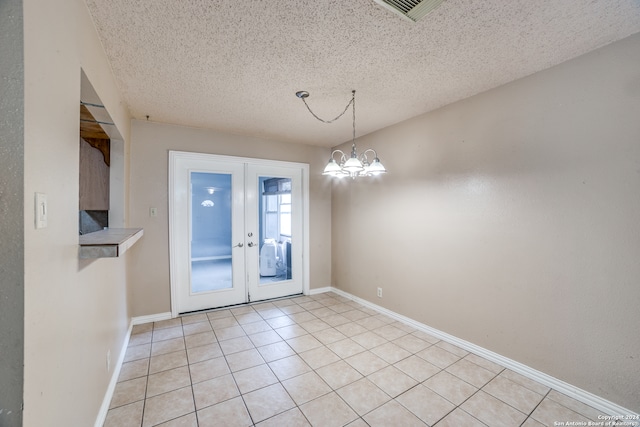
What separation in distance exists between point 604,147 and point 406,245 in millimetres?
1964

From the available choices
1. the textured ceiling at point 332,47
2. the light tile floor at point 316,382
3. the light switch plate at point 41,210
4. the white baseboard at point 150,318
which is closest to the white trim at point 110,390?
the light tile floor at point 316,382

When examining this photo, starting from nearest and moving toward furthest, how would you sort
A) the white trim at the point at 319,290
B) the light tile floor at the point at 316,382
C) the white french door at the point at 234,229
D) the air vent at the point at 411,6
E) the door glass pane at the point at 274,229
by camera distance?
1. the air vent at the point at 411,6
2. the light tile floor at the point at 316,382
3. the white french door at the point at 234,229
4. the door glass pane at the point at 274,229
5. the white trim at the point at 319,290

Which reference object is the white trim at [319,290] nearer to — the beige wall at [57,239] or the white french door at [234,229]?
the white french door at [234,229]

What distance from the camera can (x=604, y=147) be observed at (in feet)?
6.48

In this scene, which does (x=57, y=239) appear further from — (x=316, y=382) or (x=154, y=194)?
(x=154, y=194)

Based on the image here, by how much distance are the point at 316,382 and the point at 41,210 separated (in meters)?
2.18

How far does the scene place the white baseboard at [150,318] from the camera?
11.4 ft

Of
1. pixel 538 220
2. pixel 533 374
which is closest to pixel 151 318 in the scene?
pixel 533 374

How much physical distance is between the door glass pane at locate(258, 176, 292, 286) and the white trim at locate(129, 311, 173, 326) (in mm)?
1323

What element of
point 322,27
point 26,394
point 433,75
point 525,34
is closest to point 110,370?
point 26,394

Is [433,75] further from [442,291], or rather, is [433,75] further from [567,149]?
[442,291]

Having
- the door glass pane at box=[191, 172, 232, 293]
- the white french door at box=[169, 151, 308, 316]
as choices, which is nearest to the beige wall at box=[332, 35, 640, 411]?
the white french door at box=[169, 151, 308, 316]

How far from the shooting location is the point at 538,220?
231 cm

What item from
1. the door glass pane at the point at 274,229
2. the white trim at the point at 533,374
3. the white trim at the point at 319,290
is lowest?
the white trim at the point at 533,374
